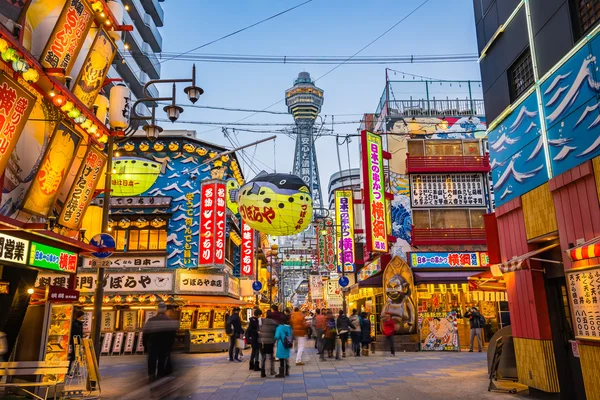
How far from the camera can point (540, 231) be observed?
9.48 meters

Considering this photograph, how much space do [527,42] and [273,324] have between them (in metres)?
9.41

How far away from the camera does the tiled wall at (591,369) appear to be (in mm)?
7457

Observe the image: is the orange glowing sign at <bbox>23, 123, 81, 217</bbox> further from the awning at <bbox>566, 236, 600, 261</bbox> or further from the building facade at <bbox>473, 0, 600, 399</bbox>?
the awning at <bbox>566, 236, 600, 261</bbox>

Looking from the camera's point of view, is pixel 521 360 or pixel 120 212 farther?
pixel 120 212

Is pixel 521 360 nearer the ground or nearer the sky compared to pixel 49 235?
nearer the ground

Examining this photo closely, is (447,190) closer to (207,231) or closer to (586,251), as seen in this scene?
(207,231)

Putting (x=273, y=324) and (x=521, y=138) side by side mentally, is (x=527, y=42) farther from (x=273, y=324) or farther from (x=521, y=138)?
(x=273, y=324)

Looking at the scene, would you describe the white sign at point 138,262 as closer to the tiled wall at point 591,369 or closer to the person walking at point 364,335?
the person walking at point 364,335

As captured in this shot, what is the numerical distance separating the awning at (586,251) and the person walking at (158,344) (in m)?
7.26

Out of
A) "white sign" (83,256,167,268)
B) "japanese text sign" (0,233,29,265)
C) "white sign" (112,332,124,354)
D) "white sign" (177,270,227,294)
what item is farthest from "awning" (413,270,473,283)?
"japanese text sign" (0,233,29,265)

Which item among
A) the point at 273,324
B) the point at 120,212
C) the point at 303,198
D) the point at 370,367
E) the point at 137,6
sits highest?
the point at 137,6

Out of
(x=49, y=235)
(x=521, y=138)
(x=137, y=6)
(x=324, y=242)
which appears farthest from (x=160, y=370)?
(x=137, y=6)

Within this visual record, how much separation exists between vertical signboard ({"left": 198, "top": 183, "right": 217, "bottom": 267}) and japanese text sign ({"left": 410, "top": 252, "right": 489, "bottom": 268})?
10252 millimetres

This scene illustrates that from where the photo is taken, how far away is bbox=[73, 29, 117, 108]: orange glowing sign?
1205 cm
